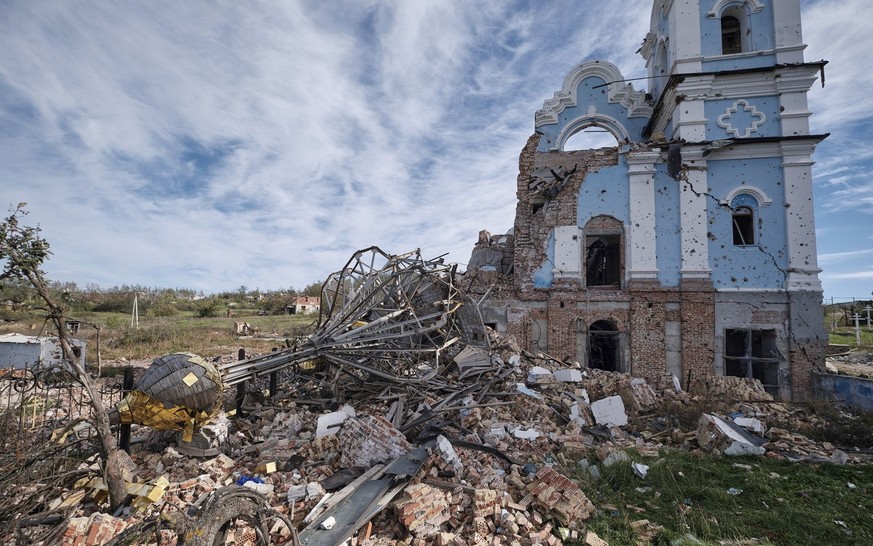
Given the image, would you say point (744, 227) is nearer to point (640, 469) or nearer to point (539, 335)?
point (539, 335)

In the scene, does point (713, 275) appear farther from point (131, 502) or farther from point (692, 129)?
point (131, 502)

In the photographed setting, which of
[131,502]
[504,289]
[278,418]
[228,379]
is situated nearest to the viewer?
[131,502]

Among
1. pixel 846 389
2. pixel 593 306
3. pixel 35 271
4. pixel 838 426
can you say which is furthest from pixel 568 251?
pixel 35 271

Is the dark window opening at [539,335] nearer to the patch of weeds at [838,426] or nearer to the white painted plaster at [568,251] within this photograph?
the white painted plaster at [568,251]

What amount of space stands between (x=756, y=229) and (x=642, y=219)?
10.3 ft

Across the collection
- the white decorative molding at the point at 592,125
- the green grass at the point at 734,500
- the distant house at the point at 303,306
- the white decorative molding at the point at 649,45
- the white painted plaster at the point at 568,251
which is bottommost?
the green grass at the point at 734,500

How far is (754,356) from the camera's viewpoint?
12.3 m

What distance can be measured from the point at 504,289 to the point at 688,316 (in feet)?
17.5

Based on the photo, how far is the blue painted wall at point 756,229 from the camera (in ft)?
38.7

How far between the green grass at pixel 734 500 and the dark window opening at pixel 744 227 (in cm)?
750

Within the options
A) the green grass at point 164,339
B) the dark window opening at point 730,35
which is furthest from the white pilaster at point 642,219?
the green grass at point 164,339

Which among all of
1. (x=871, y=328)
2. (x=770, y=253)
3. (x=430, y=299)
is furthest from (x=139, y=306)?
(x=871, y=328)

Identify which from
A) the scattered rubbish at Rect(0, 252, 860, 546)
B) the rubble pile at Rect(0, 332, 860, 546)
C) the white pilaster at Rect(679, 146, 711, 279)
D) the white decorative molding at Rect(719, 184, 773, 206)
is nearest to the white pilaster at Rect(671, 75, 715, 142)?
the white pilaster at Rect(679, 146, 711, 279)

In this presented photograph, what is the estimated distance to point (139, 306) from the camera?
34438 mm
